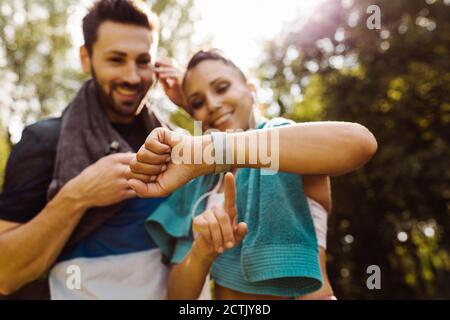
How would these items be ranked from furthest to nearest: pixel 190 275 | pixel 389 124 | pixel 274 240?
pixel 389 124, pixel 190 275, pixel 274 240

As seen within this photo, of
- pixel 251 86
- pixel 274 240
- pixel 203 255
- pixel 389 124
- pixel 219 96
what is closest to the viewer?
pixel 274 240

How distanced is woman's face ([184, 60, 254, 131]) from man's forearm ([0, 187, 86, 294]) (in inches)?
25.0

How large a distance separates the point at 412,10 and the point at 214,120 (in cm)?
640

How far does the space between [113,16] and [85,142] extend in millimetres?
633

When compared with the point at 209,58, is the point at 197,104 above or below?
below

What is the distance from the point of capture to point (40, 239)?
6.56 ft

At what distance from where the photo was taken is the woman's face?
2055 mm

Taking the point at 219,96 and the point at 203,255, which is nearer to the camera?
the point at 203,255

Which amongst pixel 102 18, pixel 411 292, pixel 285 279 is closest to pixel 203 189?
pixel 285 279

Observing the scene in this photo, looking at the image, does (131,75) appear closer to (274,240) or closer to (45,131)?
(45,131)

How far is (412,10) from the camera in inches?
293

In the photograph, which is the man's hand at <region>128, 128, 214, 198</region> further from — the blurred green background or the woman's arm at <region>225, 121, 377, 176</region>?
the blurred green background

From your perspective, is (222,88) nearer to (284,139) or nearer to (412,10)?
(284,139)

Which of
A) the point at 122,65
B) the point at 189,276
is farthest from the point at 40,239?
the point at 122,65
